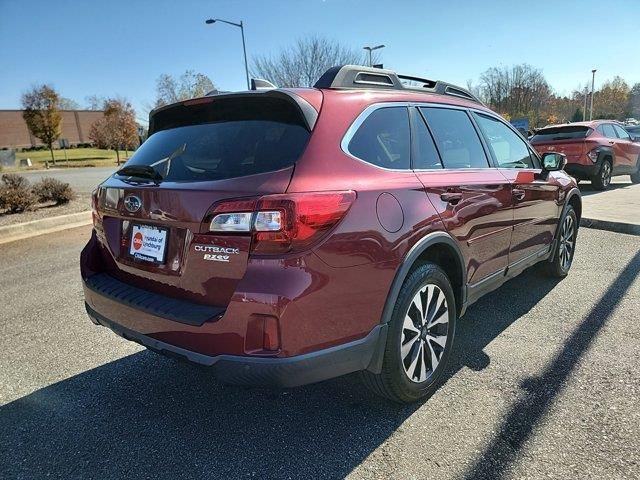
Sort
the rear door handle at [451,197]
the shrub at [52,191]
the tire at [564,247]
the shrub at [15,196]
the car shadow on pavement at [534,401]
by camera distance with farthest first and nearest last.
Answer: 1. the shrub at [52,191]
2. the shrub at [15,196]
3. the tire at [564,247]
4. the rear door handle at [451,197]
5. the car shadow on pavement at [534,401]

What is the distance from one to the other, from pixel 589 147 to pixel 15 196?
12660 mm

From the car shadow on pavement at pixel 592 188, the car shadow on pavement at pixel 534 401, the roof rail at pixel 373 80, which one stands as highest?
the roof rail at pixel 373 80

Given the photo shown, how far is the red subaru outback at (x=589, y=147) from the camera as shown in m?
10.8

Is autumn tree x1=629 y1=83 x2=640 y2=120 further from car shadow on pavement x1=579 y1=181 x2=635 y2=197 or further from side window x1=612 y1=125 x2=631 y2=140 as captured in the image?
car shadow on pavement x1=579 y1=181 x2=635 y2=197

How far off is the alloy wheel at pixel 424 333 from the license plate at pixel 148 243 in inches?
52.8

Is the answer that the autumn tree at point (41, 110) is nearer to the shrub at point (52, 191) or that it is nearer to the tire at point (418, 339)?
the shrub at point (52, 191)

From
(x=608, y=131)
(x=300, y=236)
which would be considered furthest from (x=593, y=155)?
(x=300, y=236)

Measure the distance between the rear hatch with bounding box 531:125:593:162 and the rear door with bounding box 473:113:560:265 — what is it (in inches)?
305

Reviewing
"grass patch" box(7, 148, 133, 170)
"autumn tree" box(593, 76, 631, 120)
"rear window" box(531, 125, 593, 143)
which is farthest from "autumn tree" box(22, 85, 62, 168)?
"autumn tree" box(593, 76, 631, 120)

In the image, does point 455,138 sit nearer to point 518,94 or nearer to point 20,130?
point 518,94

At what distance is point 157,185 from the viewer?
7.71 feet

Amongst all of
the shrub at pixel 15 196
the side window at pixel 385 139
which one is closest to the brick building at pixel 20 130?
the shrub at pixel 15 196

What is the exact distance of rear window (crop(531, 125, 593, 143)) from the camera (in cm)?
1103

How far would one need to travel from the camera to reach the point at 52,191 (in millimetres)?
10055
